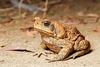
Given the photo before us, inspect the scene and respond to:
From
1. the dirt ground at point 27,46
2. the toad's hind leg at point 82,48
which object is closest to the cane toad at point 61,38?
the toad's hind leg at point 82,48

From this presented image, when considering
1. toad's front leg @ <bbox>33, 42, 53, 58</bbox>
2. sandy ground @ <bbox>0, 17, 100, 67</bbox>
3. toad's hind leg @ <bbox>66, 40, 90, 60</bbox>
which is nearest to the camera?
sandy ground @ <bbox>0, 17, 100, 67</bbox>

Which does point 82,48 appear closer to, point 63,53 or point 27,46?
point 63,53

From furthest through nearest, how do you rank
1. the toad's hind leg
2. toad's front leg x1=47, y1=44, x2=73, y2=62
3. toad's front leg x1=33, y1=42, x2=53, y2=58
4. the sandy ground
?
toad's front leg x1=33, y1=42, x2=53, y2=58 → the toad's hind leg → toad's front leg x1=47, y1=44, x2=73, y2=62 → the sandy ground

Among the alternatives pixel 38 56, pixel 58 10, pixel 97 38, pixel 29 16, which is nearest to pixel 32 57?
pixel 38 56

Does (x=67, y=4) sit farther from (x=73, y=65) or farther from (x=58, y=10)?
(x=73, y=65)

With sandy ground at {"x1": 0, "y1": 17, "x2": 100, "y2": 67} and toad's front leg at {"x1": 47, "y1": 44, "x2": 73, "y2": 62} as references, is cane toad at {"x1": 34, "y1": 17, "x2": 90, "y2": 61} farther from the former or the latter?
sandy ground at {"x1": 0, "y1": 17, "x2": 100, "y2": 67}

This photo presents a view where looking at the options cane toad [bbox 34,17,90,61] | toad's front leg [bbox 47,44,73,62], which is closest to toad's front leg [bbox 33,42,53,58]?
cane toad [bbox 34,17,90,61]

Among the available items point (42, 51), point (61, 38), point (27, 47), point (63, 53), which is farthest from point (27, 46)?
point (63, 53)

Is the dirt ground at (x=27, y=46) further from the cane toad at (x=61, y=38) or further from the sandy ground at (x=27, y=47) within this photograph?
the cane toad at (x=61, y=38)
